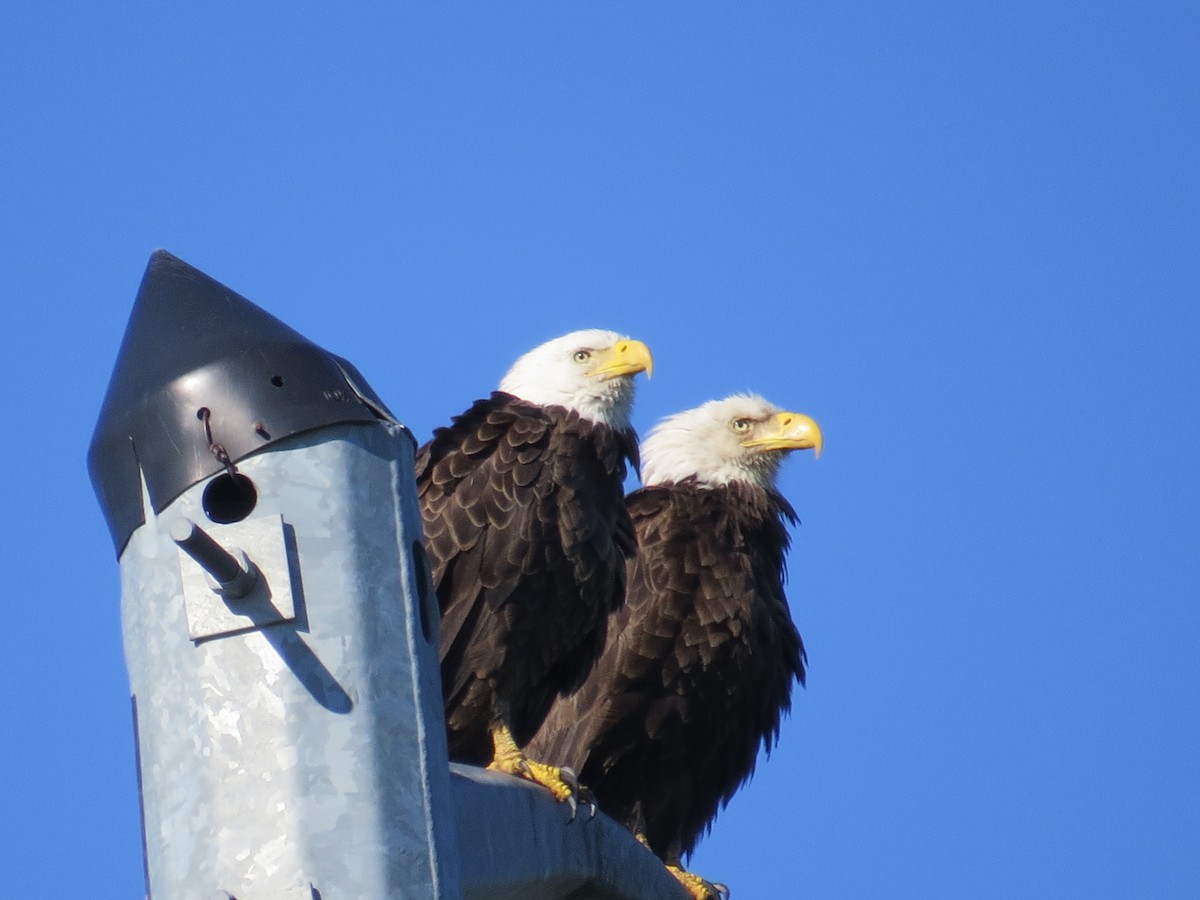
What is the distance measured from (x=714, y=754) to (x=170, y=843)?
623 centimetres

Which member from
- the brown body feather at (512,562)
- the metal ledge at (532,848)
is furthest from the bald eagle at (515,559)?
the metal ledge at (532,848)

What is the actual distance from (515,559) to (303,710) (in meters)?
4.56

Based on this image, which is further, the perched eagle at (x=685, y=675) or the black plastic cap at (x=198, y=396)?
the perched eagle at (x=685, y=675)

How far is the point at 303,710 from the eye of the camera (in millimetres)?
2234

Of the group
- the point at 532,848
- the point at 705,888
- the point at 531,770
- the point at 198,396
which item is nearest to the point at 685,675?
the point at 705,888

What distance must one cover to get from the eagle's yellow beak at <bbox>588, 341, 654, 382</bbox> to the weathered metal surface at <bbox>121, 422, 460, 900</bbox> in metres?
5.37

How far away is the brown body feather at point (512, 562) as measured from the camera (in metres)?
6.80

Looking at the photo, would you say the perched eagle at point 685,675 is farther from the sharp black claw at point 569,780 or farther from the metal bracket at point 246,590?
the metal bracket at point 246,590

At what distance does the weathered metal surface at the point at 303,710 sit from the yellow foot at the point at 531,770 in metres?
2.52

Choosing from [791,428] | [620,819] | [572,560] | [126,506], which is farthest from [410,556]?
[791,428]

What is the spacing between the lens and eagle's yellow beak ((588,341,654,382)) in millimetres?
7797

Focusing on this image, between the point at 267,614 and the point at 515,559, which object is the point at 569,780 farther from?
the point at 267,614

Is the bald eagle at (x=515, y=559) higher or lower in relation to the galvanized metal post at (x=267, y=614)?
higher

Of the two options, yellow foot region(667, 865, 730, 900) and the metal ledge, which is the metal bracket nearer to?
the metal ledge
